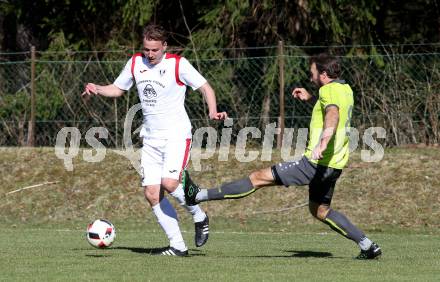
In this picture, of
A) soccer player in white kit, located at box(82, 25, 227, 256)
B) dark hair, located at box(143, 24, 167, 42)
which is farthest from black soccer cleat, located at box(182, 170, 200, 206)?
dark hair, located at box(143, 24, 167, 42)

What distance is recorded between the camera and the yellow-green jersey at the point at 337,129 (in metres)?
9.38

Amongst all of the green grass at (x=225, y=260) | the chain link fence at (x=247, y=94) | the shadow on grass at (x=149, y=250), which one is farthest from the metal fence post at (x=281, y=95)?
the shadow on grass at (x=149, y=250)

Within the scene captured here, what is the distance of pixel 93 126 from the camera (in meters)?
19.3

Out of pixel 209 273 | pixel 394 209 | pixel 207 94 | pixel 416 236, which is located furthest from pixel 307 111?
pixel 209 273

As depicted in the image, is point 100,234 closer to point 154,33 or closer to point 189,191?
point 189,191

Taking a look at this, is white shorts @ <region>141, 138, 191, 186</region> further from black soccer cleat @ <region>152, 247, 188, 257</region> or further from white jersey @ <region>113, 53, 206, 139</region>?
black soccer cleat @ <region>152, 247, 188, 257</region>

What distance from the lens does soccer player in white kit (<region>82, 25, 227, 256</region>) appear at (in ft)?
32.2

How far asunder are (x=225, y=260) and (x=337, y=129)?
63.3 inches

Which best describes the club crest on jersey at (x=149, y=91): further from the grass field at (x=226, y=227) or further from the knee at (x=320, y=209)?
the knee at (x=320, y=209)

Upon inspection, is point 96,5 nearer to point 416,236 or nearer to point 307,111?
point 307,111

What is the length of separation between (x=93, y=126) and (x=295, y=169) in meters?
10.3

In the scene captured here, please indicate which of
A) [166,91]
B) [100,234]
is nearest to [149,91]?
[166,91]

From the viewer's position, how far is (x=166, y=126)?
9.90 meters

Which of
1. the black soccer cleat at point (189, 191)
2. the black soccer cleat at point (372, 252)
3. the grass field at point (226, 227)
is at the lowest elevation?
the grass field at point (226, 227)
